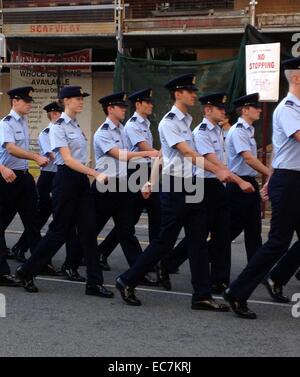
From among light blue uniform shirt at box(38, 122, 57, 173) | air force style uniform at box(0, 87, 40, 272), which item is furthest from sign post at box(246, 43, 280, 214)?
air force style uniform at box(0, 87, 40, 272)

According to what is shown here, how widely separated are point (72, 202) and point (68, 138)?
0.57m

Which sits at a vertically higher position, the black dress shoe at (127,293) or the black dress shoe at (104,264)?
the black dress shoe at (127,293)

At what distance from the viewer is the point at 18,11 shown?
14312mm

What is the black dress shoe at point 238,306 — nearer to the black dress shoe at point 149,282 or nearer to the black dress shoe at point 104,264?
the black dress shoe at point 149,282

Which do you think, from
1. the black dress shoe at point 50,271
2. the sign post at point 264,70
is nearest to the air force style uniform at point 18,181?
the black dress shoe at point 50,271

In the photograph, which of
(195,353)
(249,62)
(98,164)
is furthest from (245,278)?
(249,62)

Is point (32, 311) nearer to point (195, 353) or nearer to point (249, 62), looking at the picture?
point (195, 353)

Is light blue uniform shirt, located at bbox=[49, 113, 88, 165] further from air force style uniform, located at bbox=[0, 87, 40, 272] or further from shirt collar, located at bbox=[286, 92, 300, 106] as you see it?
shirt collar, located at bbox=[286, 92, 300, 106]

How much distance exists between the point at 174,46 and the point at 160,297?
8924mm

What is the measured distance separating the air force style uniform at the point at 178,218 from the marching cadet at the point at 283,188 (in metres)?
0.41

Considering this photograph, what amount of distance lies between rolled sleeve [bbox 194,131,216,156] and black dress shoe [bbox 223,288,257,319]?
1.23m

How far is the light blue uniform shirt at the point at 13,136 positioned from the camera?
7012 millimetres

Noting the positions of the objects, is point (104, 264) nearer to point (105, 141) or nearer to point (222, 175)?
point (105, 141)
